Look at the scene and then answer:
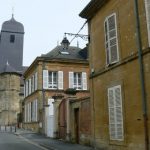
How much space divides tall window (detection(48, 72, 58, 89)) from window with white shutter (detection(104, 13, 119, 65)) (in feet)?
59.4

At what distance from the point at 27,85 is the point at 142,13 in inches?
1096

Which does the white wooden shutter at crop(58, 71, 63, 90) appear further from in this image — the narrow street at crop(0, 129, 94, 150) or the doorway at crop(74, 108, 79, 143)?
the doorway at crop(74, 108, 79, 143)

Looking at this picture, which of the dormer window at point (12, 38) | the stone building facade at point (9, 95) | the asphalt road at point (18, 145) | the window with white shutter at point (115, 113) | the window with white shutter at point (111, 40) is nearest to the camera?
the window with white shutter at point (115, 113)

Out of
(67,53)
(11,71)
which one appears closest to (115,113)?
(67,53)

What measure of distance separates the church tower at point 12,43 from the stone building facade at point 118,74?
180 ft

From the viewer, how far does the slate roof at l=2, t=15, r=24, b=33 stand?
71875 millimetres

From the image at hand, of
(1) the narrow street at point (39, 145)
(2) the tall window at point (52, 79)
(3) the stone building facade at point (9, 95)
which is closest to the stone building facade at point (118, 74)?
(1) the narrow street at point (39, 145)

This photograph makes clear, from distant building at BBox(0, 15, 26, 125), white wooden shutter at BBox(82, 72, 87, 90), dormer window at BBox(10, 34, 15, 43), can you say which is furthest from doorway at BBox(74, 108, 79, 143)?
dormer window at BBox(10, 34, 15, 43)

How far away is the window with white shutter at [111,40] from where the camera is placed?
13.0 meters

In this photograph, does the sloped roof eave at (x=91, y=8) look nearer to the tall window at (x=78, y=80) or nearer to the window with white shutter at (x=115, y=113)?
the window with white shutter at (x=115, y=113)

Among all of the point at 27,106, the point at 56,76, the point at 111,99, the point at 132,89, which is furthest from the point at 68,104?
the point at 27,106

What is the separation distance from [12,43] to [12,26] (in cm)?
455

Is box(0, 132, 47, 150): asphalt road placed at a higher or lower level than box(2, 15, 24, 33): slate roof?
lower

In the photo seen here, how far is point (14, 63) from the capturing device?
69.3 m
